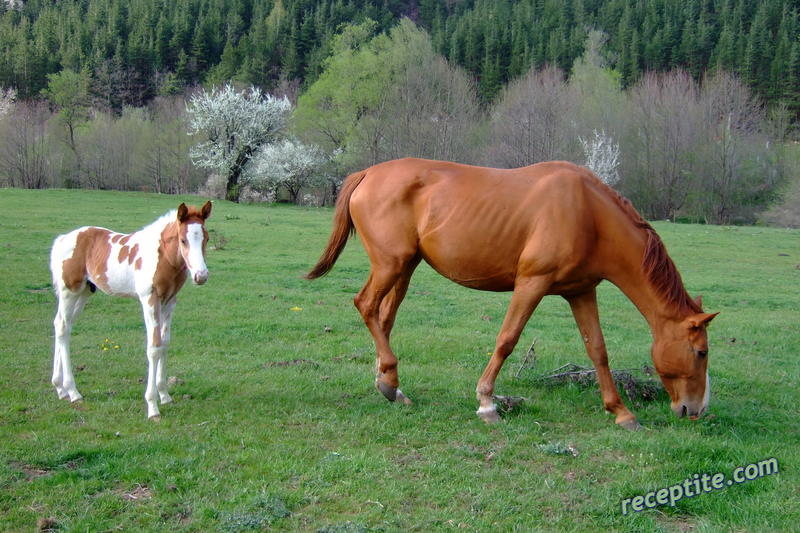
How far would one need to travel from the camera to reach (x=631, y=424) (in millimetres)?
5746

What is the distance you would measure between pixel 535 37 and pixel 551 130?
5084cm

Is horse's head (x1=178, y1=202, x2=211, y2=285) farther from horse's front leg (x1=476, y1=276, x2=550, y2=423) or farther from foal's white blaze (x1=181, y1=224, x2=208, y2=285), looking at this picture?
horse's front leg (x1=476, y1=276, x2=550, y2=423)

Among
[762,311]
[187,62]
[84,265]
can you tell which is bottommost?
[762,311]

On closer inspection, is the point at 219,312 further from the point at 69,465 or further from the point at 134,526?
the point at 134,526

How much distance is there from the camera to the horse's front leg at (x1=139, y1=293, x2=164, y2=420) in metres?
5.72

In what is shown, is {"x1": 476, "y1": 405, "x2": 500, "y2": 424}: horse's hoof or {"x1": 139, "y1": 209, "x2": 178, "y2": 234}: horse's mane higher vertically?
{"x1": 139, "y1": 209, "x2": 178, "y2": 234}: horse's mane

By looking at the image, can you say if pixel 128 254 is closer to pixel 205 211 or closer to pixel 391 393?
pixel 205 211

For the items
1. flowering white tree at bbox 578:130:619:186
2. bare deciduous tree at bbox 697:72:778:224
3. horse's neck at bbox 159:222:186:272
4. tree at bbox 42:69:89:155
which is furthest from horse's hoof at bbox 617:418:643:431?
tree at bbox 42:69:89:155

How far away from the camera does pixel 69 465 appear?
4.67 meters

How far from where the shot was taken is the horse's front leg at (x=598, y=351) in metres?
5.92

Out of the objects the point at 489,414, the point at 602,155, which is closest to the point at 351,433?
the point at 489,414

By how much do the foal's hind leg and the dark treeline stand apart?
2770 inches

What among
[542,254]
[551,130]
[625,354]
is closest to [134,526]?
[542,254]

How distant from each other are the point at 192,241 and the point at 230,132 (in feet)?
152
